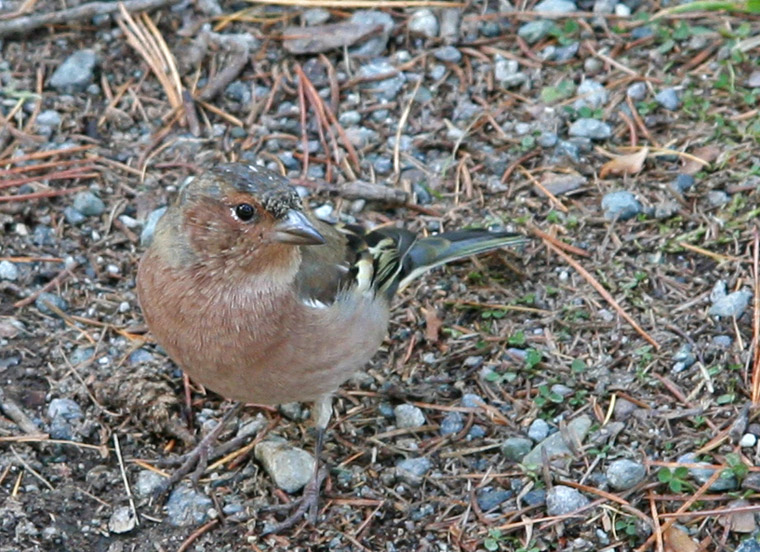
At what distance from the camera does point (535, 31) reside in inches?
226

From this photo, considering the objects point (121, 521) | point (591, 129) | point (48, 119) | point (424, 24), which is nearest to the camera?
point (121, 521)

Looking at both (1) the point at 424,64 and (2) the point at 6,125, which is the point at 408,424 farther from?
(2) the point at 6,125

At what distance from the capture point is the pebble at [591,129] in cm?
530

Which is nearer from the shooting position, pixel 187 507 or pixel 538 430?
pixel 187 507

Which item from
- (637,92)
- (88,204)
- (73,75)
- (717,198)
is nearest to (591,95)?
(637,92)

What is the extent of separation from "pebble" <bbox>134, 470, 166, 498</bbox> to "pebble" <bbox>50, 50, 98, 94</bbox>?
2275 millimetres

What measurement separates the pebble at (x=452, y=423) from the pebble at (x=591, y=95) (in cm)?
183

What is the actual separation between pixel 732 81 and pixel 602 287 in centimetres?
138

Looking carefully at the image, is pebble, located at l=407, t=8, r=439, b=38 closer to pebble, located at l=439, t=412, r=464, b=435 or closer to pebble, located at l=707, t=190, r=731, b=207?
pebble, located at l=707, t=190, r=731, b=207

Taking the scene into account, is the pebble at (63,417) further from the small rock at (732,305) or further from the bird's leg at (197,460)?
the small rock at (732,305)

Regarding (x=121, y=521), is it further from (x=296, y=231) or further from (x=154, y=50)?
(x=154, y=50)

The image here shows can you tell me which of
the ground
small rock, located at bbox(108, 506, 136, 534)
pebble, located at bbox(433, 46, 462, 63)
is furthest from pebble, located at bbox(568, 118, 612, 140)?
small rock, located at bbox(108, 506, 136, 534)

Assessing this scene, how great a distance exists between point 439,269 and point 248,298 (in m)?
1.33

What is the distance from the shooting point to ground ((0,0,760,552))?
3.99 metres
